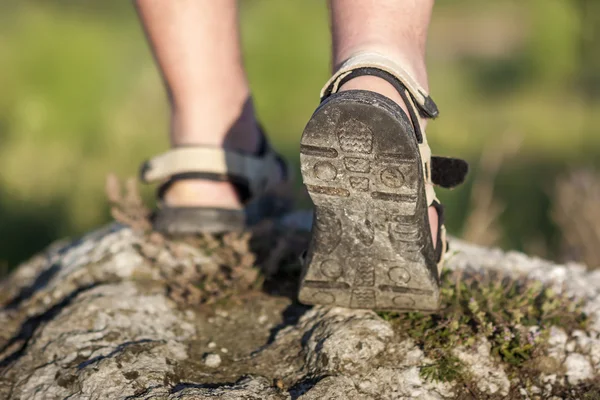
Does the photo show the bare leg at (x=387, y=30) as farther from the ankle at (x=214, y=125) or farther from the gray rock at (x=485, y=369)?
the ankle at (x=214, y=125)

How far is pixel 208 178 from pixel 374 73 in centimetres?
81

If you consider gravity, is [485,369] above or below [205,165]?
below

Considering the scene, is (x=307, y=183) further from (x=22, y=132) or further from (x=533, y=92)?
(x=533, y=92)

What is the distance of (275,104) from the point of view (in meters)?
8.86

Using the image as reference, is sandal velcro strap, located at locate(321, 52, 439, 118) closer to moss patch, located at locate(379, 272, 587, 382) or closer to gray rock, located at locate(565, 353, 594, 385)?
moss patch, located at locate(379, 272, 587, 382)

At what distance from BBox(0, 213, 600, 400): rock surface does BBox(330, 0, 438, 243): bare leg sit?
331 millimetres

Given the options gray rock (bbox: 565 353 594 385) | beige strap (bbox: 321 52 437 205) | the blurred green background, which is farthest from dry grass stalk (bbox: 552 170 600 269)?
beige strap (bbox: 321 52 437 205)

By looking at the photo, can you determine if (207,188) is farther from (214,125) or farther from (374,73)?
(374,73)

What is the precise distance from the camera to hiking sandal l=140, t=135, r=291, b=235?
2.13m

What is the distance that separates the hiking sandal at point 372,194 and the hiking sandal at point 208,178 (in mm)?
598

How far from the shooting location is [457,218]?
20.6 ft

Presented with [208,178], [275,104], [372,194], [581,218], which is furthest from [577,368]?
[275,104]

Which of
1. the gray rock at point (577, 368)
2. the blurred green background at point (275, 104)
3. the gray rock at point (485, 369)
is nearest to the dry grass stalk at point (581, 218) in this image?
the blurred green background at point (275, 104)

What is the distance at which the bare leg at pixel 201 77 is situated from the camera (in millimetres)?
2109
